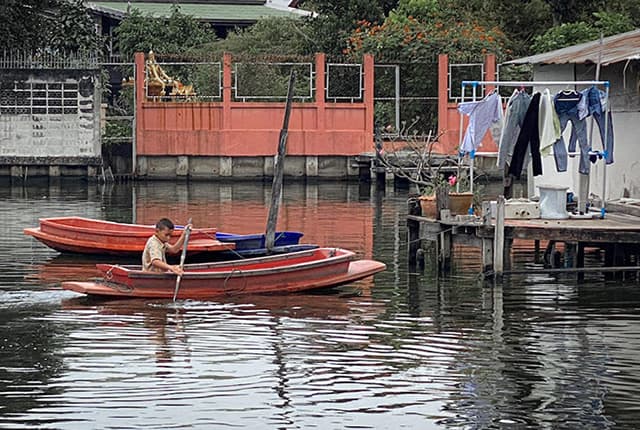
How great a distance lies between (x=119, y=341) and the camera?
1662 centimetres

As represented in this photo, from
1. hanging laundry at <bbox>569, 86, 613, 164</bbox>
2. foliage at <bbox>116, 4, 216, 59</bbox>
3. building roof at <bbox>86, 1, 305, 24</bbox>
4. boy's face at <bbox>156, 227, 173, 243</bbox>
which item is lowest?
boy's face at <bbox>156, 227, 173, 243</bbox>

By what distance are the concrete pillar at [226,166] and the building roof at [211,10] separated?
558 inches

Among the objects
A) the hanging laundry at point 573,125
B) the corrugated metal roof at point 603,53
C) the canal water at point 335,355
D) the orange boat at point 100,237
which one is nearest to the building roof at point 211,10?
the orange boat at point 100,237

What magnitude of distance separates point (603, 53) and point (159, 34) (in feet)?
114

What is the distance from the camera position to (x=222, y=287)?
64.5ft

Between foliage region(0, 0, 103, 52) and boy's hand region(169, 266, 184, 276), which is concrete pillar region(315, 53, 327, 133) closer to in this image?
foliage region(0, 0, 103, 52)

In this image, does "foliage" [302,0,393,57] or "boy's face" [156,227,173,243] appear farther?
"foliage" [302,0,393,57]

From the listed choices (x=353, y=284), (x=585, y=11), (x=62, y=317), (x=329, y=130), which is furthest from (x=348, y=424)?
(x=585, y=11)

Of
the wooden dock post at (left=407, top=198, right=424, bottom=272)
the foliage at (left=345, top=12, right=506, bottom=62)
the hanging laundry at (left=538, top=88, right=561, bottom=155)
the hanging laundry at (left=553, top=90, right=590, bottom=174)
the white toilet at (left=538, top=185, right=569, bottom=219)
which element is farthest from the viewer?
the foliage at (left=345, top=12, right=506, bottom=62)

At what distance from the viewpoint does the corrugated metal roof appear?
21906 millimetres

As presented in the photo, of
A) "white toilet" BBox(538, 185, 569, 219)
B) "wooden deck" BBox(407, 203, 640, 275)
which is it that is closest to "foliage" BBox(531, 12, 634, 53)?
"wooden deck" BBox(407, 203, 640, 275)

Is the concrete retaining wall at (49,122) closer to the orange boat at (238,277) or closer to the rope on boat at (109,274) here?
the orange boat at (238,277)

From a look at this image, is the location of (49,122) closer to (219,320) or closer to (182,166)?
(182,166)

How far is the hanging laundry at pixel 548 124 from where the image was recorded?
20.9m
